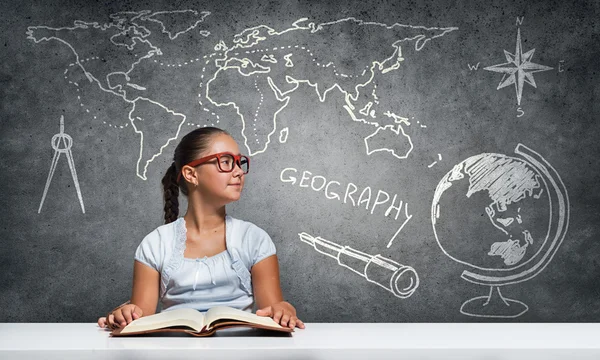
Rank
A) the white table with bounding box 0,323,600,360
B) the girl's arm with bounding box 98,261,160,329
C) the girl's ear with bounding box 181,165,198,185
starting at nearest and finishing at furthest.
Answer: the white table with bounding box 0,323,600,360
the girl's arm with bounding box 98,261,160,329
the girl's ear with bounding box 181,165,198,185

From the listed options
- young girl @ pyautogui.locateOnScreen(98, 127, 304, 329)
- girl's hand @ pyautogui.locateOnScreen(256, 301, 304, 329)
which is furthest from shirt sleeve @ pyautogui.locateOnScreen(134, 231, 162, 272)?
girl's hand @ pyautogui.locateOnScreen(256, 301, 304, 329)

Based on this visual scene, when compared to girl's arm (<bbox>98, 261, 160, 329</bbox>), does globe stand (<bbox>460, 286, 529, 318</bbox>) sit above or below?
below

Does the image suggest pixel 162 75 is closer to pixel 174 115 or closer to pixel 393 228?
pixel 174 115

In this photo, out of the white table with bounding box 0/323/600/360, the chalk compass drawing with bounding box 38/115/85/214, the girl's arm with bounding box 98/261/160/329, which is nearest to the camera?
the white table with bounding box 0/323/600/360

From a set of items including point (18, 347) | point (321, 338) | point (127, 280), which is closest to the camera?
point (18, 347)

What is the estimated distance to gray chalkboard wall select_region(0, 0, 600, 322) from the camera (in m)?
2.79

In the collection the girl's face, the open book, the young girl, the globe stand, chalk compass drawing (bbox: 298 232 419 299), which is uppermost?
the girl's face

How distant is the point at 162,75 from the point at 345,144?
798 millimetres

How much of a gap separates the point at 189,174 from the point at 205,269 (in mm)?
307

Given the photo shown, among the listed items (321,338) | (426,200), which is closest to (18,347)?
(321,338)

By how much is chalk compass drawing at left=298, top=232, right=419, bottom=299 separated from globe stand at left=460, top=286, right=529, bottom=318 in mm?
244

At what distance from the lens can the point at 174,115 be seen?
2809mm

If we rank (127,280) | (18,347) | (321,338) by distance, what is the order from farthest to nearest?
(127,280)
(321,338)
(18,347)

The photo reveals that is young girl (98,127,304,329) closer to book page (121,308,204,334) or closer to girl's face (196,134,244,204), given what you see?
girl's face (196,134,244,204)
